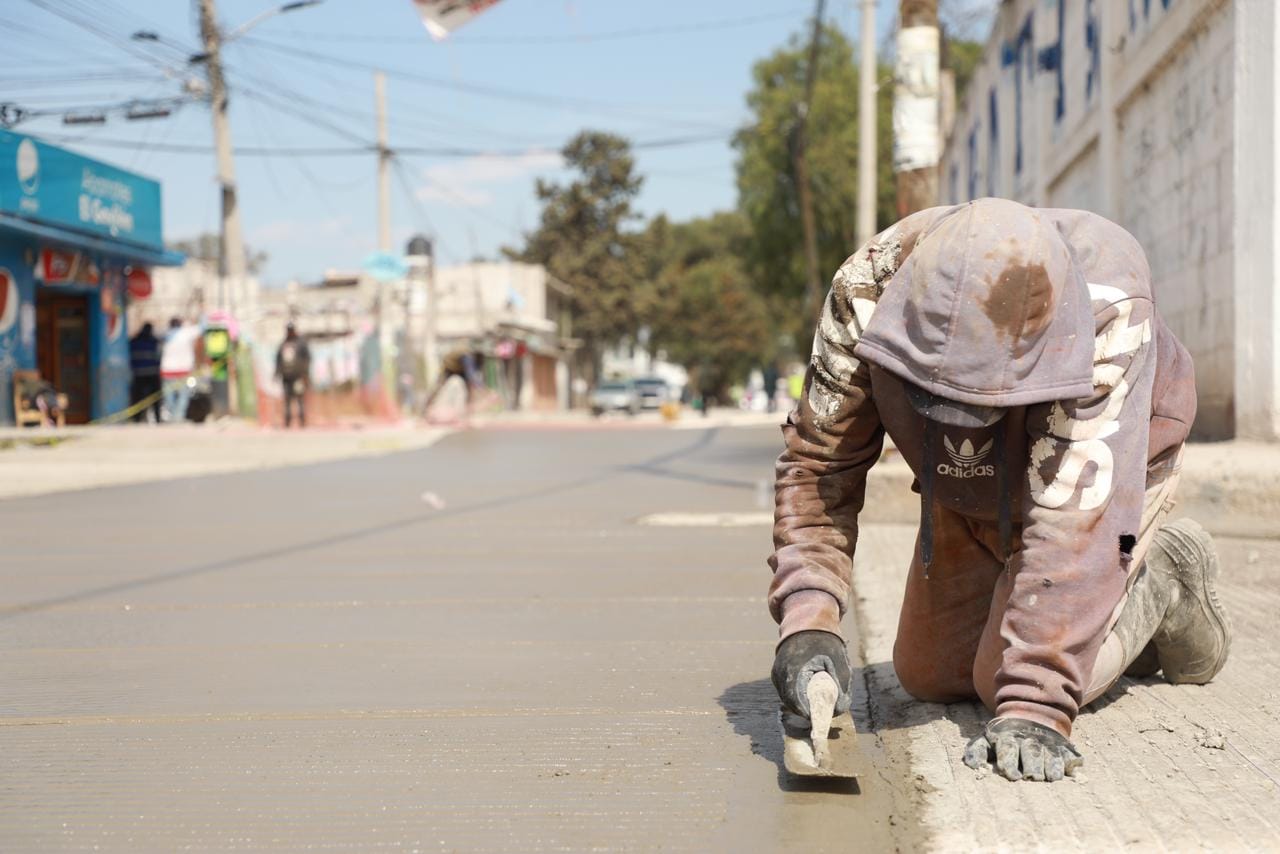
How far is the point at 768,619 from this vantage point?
4496mm

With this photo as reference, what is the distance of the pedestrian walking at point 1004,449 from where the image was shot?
235 cm

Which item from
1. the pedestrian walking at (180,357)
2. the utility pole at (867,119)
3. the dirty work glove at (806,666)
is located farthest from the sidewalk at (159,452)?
the dirty work glove at (806,666)

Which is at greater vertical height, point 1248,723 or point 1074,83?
point 1074,83

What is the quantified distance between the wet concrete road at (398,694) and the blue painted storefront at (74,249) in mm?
14270

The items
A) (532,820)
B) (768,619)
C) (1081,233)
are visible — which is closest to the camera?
(532,820)

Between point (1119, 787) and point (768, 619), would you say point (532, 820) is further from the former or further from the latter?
point (768, 619)

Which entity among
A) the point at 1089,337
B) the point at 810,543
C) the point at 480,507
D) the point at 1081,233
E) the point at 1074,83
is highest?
the point at 1074,83

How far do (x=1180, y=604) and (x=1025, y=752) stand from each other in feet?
2.65

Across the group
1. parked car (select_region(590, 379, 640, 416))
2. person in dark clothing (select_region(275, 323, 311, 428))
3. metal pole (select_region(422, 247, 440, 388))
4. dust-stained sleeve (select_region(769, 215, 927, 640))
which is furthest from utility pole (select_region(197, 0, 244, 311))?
dust-stained sleeve (select_region(769, 215, 927, 640))

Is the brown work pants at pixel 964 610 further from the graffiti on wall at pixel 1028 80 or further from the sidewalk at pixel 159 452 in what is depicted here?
the sidewalk at pixel 159 452

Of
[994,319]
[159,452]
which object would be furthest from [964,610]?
[159,452]

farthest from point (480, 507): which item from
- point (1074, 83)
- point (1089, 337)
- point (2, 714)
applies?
point (1074, 83)

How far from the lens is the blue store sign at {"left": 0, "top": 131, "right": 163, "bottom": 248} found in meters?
19.8

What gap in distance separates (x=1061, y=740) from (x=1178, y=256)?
7014mm
